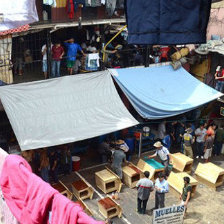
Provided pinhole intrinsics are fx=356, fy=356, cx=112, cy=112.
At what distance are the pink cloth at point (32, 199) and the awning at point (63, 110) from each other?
520 cm

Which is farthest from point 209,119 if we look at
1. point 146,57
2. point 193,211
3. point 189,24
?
point 189,24

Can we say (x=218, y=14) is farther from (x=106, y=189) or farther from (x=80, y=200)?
(x=80, y=200)

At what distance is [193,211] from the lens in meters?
12.3

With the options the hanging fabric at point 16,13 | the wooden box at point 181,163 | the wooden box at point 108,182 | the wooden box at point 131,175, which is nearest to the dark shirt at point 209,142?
the wooden box at point 181,163

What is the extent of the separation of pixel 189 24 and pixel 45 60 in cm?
1030

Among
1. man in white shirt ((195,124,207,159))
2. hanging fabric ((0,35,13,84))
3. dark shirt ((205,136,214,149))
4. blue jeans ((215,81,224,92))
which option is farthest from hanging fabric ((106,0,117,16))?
dark shirt ((205,136,214,149))

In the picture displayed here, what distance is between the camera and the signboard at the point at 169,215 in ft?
32.9

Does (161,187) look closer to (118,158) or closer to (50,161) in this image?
(118,158)

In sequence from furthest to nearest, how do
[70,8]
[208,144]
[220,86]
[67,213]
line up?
[220,86] → [208,144] → [70,8] → [67,213]

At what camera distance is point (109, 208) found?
A: 11492 mm

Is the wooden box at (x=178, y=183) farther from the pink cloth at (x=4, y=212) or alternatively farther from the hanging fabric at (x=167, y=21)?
the hanging fabric at (x=167, y=21)

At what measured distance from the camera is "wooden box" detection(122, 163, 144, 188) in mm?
13426

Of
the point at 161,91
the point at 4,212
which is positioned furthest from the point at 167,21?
the point at 161,91

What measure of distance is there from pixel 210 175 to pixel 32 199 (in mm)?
9766
